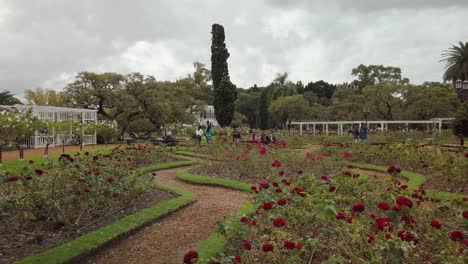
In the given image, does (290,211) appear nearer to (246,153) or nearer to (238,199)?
(238,199)

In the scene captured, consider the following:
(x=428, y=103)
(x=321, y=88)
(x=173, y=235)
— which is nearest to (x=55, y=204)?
(x=173, y=235)

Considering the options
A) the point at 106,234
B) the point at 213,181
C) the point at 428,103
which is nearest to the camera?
the point at 106,234

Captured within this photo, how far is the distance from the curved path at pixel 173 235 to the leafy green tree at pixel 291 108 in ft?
130

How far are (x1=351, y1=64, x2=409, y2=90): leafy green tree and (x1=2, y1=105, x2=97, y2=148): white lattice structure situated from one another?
3550cm

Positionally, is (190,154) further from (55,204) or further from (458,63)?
(458,63)

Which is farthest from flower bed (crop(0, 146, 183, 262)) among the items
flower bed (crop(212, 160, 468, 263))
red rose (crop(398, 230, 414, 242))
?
red rose (crop(398, 230, 414, 242))

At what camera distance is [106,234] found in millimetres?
4809

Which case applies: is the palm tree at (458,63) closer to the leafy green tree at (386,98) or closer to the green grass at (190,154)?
the leafy green tree at (386,98)

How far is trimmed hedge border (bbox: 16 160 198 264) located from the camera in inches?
159

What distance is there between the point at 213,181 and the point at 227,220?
481 centimetres

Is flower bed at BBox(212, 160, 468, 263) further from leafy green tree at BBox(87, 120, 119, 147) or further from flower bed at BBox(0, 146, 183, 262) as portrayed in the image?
leafy green tree at BBox(87, 120, 119, 147)

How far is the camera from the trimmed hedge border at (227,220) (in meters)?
4.20

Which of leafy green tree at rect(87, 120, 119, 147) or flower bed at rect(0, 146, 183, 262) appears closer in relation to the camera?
flower bed at rect(0, 146, 183, 262)

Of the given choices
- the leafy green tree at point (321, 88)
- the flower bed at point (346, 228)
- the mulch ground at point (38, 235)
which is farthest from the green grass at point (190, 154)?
the leafy green tree at point (321, 88)
